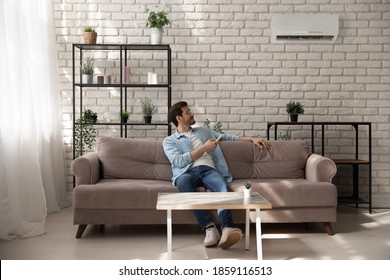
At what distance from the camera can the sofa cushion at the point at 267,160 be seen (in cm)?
505

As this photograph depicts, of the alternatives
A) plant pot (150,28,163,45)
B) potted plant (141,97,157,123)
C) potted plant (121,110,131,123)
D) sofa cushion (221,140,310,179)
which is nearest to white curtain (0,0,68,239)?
potted plant (121,110,131,123)

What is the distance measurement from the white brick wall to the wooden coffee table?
2348 millimetres

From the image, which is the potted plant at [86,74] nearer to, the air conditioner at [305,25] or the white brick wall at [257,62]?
the white brick wall at [257,62]

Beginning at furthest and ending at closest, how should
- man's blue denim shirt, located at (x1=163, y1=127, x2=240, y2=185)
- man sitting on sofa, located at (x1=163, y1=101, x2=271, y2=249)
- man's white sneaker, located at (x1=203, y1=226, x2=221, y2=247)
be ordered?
man's blue denim shirt, located at (x1=163, y1=127, x2=240, y2=185) → man sitting on sofa, located at (x1=163, y1=101, x2=271, y2=249) → man's white sneaker, located at (x1=203, y1=226, x2=221, y2=247)

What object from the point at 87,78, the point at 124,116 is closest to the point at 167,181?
the point at 124,116

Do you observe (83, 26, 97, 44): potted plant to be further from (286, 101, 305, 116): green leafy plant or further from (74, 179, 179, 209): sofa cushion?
(286, 101, 305, 116): green leafy plant

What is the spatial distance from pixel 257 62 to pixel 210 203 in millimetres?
2879

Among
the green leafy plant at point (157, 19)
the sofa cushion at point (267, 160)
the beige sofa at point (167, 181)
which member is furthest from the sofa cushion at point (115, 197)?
the green leafy plant at point (157, 19)

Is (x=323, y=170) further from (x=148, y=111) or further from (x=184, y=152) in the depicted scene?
(x=148, y=111)

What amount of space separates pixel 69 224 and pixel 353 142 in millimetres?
3093

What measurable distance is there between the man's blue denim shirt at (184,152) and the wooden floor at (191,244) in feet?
1.72

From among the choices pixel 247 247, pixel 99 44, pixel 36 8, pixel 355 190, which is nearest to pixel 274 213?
pixel 247 247

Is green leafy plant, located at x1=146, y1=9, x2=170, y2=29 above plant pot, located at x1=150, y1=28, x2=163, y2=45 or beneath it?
above

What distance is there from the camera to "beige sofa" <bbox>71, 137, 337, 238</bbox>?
14.4 feet
